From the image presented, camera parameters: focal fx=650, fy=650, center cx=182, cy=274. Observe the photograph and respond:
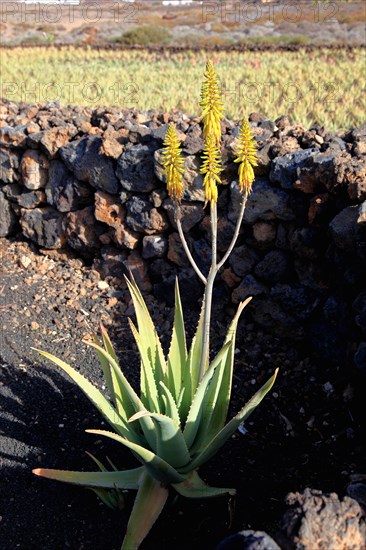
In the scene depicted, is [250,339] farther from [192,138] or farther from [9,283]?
[9,283]

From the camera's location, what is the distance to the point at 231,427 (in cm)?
279

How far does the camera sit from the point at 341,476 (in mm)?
3305

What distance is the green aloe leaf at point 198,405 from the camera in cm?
270

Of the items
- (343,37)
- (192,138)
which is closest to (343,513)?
(192,138)

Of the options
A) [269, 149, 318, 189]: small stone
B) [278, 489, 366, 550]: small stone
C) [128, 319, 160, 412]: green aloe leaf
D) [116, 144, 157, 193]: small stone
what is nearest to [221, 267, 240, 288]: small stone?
[269, 149, 318, 189]: small stone

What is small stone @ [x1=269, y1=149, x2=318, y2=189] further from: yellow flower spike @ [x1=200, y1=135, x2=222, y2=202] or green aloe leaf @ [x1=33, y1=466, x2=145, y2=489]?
green aloe leaf @ [x1=33, y1=466, x2=145, y2=489]

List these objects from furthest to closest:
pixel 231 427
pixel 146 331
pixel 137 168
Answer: pixel 137 168 < pixel 146 331 < pixel 231 427

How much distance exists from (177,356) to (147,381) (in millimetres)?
241

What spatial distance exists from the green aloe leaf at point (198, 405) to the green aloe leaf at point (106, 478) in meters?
0.30

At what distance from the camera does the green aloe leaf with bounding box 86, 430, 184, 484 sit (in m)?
2.71

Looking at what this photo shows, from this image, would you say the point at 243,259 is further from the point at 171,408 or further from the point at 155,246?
the point at 171,408

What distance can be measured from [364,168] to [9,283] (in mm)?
2993

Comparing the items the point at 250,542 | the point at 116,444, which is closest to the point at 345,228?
the point at 116,444

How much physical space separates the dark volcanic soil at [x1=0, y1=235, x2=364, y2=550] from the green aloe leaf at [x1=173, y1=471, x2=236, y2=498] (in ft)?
0.44
